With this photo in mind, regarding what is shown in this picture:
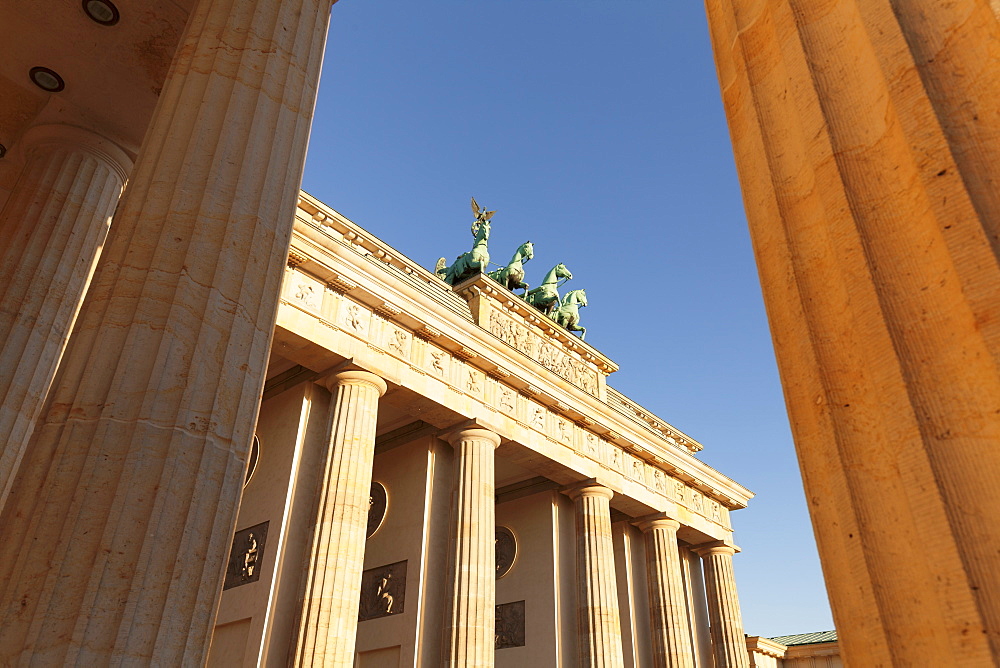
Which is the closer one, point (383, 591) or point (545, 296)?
point (383, 591)

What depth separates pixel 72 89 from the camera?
1081cm

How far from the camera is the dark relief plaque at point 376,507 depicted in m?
23.8

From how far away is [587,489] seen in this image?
2692 cm

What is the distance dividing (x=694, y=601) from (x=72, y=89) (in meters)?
31.1

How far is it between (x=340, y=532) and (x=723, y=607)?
20.4 meters

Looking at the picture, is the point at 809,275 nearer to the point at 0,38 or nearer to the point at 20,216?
the point at 20,216

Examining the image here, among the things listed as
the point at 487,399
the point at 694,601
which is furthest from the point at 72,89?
the point at 694,601

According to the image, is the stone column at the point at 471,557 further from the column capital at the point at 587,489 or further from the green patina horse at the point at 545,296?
the green patina horse at the point at 545,296

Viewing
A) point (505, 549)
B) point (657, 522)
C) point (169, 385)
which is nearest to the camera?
point (169, 385)

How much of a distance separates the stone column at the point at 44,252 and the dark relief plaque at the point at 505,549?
68.8 feet

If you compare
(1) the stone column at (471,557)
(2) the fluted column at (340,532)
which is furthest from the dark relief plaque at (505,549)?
(2) the fluted column at (340,532)

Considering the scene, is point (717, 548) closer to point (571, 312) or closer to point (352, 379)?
point (571, 312)

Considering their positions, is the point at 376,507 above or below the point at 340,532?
above

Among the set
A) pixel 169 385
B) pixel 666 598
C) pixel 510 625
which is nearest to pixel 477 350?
pixel 510 625
